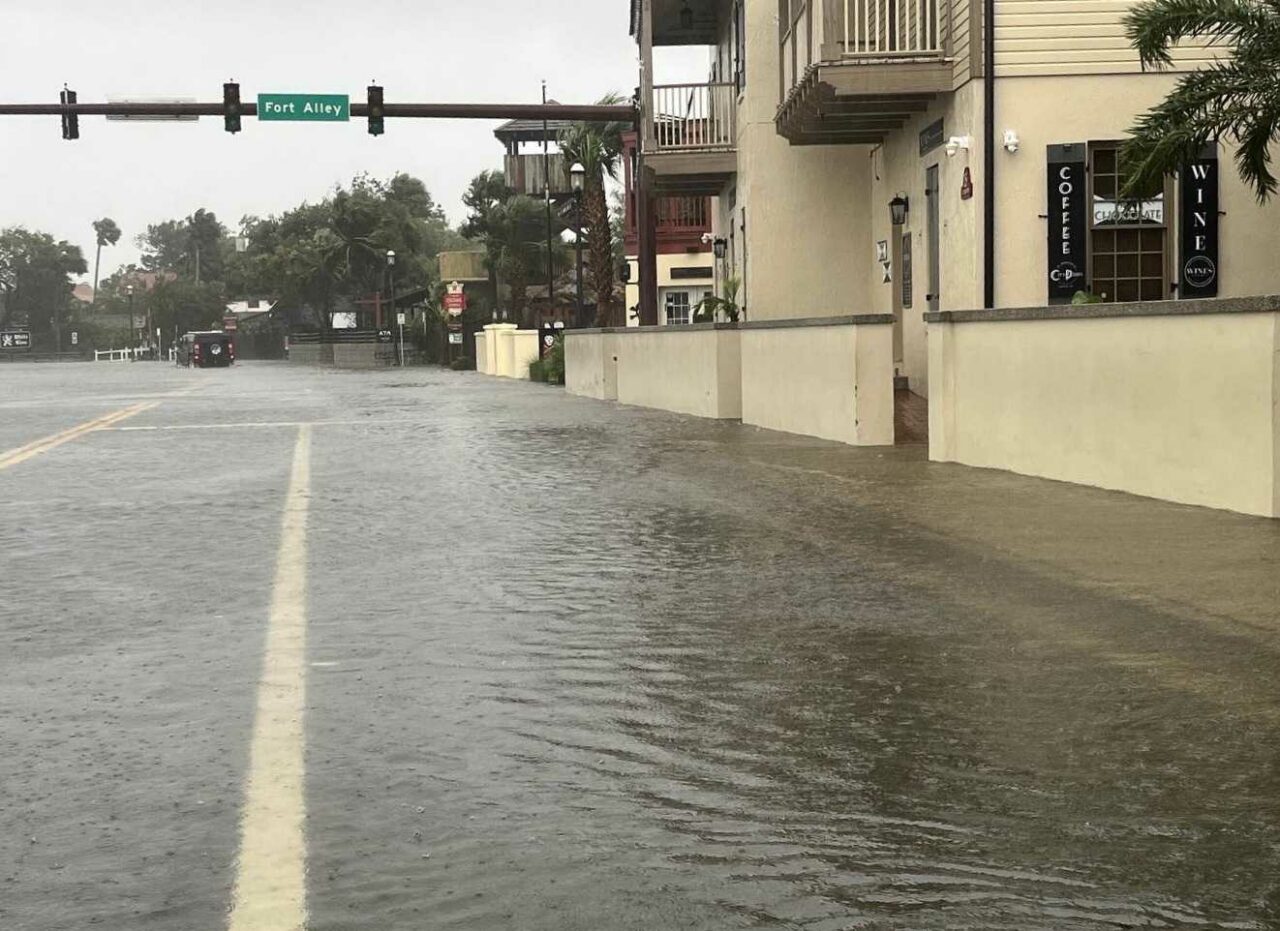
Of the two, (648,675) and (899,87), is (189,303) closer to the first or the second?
(899,87)

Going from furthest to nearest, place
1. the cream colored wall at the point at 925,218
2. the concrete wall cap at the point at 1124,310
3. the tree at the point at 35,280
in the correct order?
the tree at the point at 35,280
the cream colored wall at the point at 925,218
the concrete wall cap at the point at 1124,310

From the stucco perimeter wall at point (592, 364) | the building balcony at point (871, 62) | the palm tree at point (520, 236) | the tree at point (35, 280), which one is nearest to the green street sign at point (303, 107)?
the stucco perimeter wall at point (592, 364)

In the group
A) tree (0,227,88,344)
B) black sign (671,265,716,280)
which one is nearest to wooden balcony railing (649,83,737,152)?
black sign (671,265,716,280)

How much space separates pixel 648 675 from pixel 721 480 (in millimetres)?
8556

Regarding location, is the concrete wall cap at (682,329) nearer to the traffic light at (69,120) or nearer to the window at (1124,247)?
the window at (1124,247)

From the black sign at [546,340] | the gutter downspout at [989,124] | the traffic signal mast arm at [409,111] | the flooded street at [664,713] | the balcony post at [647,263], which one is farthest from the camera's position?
the black sign at [546,340]

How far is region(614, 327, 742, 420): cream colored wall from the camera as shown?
82.5ft

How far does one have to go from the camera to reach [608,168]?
235ft

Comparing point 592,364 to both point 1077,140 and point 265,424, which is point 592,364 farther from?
point 1077,140

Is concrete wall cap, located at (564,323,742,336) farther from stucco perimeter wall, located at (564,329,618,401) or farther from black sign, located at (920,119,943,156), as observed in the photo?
black sign, located at (920,119,943,156)

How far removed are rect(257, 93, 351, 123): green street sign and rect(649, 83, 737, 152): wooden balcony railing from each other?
10497 millimetres

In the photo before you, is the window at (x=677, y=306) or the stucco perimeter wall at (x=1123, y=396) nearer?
the stucco perimeter wall at (x=1123, y=396)

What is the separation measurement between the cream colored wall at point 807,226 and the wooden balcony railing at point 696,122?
9.06ft

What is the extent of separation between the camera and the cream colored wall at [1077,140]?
2056cm
